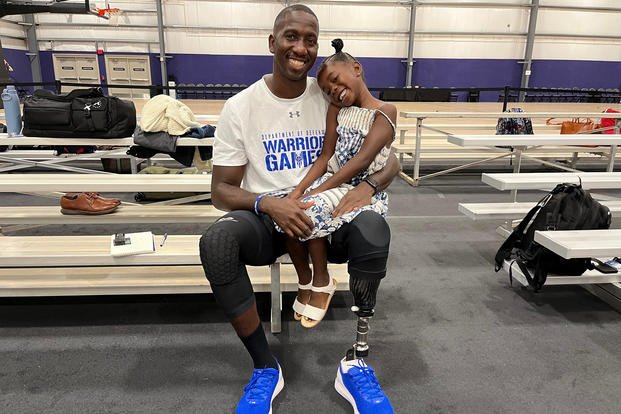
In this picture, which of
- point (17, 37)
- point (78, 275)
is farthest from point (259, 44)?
point (78, 275)

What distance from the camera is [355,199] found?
135 cm

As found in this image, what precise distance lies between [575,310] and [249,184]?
1.66 meters

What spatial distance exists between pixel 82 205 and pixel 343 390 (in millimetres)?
1666

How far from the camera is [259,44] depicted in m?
10.8

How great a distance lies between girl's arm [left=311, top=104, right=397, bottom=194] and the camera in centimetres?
142

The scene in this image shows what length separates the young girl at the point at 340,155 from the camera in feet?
4.63

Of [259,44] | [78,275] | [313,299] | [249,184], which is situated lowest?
[78,275]

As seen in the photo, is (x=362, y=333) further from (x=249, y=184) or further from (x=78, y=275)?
(x=78, y=275)

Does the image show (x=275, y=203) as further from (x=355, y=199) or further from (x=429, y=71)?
(x=429, y=71)

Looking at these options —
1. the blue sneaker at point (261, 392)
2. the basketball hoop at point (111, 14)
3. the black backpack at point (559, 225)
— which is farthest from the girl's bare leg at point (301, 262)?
the basketball hoop at point (111, 14)

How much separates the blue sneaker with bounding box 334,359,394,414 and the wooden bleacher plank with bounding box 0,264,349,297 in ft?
1.57

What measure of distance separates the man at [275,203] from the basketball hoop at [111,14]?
34.0ft

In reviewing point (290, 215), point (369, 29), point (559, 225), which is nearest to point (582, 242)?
point (559, 225)

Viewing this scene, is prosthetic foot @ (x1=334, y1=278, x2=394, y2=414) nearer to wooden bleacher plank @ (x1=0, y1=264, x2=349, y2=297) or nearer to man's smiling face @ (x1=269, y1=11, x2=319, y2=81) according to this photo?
wooden bleacher plank @ (x1=0, y1=264, x2=349, y2=297)
